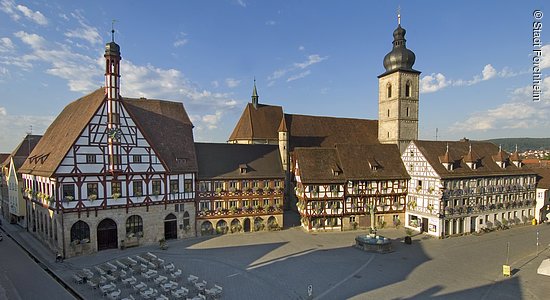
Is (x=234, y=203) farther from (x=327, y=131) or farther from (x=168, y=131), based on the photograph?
(x=327, y=131)

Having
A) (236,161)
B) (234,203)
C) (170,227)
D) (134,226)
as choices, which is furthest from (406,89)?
(134,226)

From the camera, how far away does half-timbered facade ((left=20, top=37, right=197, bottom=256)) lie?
29328mm

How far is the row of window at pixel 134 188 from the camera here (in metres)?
29.1

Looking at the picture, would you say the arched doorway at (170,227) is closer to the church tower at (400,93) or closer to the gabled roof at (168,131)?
the gabled roof at (168,131)

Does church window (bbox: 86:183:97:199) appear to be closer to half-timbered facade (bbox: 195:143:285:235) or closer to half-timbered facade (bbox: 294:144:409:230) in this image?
half-timbered facade (bbox: 195:143:285:235)

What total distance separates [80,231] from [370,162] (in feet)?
103

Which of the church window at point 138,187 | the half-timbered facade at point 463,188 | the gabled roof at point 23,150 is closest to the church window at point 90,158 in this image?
the church window at point 138,187

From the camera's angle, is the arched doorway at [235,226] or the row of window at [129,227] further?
the arched doorway at [235,226]

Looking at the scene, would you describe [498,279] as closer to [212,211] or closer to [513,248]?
[513,248]

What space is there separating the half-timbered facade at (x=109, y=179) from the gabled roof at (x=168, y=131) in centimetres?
11

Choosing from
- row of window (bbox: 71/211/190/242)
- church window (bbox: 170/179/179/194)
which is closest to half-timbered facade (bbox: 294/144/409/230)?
church window (bbox: 170/179/179/194)

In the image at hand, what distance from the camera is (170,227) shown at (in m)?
34.6

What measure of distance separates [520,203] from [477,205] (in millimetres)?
8538

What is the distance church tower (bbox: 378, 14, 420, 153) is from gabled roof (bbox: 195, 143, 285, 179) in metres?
18.9
